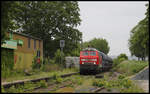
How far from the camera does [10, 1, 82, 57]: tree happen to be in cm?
4194

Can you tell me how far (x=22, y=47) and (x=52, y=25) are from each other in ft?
48.2

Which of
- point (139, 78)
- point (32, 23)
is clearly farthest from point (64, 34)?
point (139, 78)

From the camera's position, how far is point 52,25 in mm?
43438

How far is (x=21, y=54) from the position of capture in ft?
94.9

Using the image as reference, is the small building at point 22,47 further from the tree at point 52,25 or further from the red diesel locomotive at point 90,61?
the tree at point 52,25

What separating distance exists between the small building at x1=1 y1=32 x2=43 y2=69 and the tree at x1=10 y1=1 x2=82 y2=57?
9021mm

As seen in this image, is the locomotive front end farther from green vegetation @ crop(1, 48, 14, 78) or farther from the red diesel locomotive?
green vegetation @ crop(1, 48, 14, 78)

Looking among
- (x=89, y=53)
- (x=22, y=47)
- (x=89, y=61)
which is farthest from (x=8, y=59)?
(x=89, y=53)

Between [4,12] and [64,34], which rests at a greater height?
[64,34]

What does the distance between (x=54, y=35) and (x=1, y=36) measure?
1369 inches

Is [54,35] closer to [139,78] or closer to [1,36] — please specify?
[139,78]

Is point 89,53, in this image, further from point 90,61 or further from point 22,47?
point 22,47

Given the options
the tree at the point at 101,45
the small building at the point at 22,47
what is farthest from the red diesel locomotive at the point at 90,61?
the tree at the point at 101,45

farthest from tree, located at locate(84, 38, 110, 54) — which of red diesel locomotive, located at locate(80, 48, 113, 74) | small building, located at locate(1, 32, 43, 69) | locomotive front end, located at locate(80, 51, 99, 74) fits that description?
locomotive front end, located at locate(80, 51, 99, 74)
